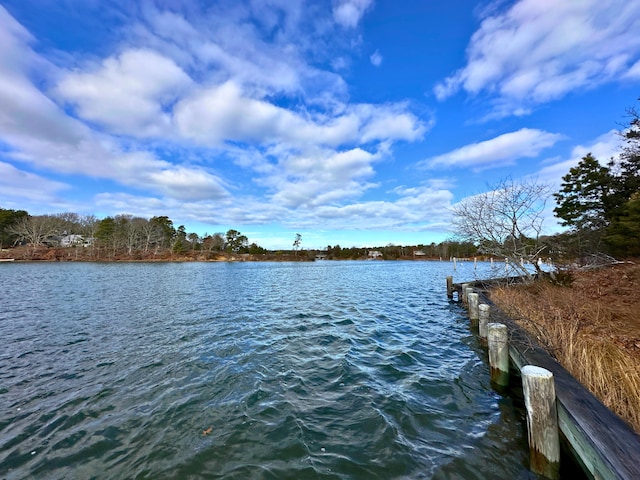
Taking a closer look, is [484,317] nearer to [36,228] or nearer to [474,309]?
[474,309]

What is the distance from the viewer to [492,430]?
4770 millimetres

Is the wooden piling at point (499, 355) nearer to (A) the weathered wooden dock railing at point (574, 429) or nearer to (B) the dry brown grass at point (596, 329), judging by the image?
(B) the dry brown grass at point (596, 329)

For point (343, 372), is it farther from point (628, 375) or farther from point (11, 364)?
point (11, 364)

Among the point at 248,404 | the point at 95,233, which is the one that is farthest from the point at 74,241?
the point at 248,404

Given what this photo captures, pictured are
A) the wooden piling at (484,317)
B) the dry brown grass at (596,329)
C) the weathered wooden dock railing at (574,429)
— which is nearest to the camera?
the weathered wooden dock railing at (574,429)

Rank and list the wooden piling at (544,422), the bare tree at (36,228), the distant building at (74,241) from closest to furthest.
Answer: the wooden piling at (544,422), the bare tree at (36,228), the distant building at (74,241)

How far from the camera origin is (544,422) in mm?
3688

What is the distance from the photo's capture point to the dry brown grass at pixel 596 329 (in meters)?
4.48

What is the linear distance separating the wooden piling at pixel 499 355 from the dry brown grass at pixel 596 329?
2.87ft

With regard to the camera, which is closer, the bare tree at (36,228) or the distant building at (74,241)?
the bare tree at (36,228)

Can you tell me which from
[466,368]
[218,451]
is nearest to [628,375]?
[466,368]

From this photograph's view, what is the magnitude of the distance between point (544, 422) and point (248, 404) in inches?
188

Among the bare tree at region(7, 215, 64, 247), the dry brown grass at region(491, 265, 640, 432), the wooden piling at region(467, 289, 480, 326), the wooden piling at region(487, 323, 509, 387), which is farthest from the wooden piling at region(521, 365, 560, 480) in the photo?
the bare tree at region(7, 215, 64, 247)

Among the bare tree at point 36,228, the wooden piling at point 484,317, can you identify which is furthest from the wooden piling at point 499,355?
the bare tree at point 36,228
